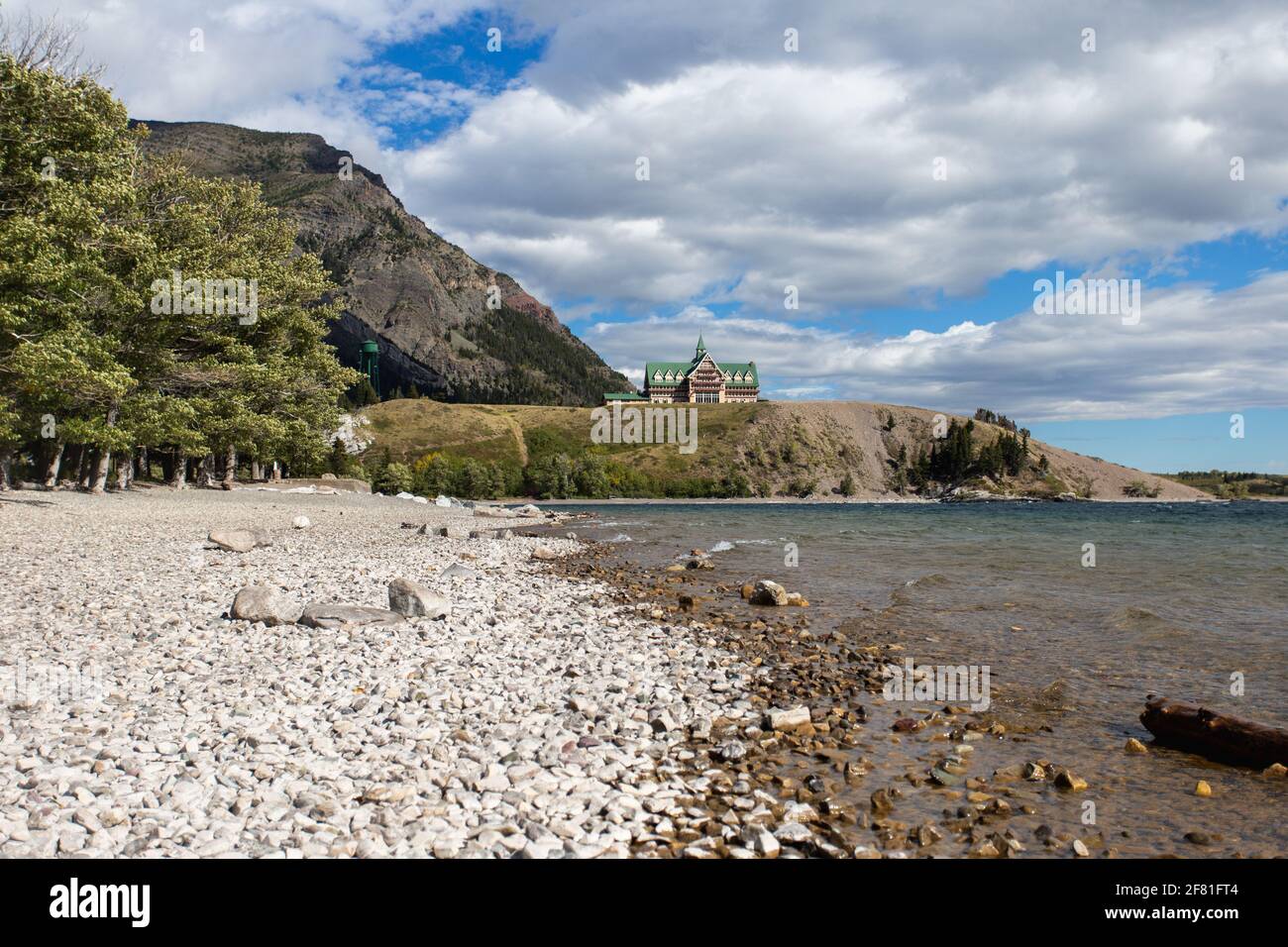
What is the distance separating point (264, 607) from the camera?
1597cm

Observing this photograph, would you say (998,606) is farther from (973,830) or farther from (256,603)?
(256,603)

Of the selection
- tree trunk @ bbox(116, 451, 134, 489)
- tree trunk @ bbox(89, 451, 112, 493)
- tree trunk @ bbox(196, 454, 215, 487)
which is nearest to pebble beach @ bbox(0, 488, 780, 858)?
tree trunk @ bbox(89, 451, 112, 493)

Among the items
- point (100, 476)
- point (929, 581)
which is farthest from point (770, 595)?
point (100, 476)

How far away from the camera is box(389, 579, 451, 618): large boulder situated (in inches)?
690

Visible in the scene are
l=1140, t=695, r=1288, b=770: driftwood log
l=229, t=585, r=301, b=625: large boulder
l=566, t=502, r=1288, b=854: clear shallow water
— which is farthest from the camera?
l=229, t=585, r=301, b=625: large boulder

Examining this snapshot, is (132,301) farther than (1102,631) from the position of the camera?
Yes

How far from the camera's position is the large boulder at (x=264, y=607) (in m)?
15.9

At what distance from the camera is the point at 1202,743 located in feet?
36.0

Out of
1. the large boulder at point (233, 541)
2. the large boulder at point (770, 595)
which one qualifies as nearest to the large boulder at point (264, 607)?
the large boulder at point (233, 541)

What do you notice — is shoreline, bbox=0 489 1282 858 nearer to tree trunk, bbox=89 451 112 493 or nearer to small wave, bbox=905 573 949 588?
small wave, bbox=905 573 949 588

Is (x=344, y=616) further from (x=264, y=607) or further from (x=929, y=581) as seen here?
(x=929, y=581)

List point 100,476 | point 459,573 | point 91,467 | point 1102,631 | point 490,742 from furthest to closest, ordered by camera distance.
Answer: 1. point 91,467
2. point 100,476
3. point 459,573
4. point 1102,631
5. point 490,742

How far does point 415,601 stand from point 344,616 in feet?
6.16

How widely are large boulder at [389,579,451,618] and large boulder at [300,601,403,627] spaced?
0.50 m
